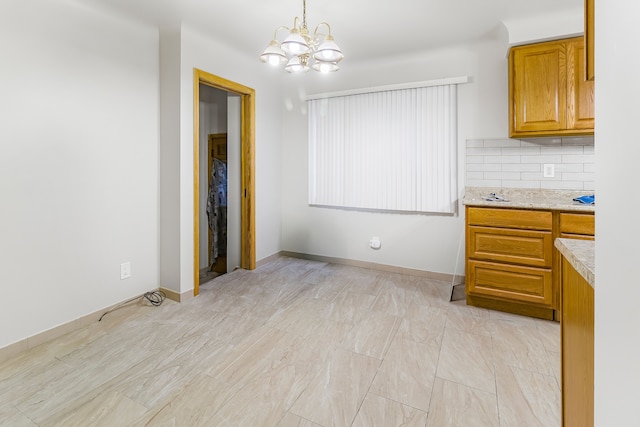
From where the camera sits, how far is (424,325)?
2.53 meters

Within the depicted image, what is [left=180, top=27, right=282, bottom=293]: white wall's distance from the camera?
9.65ft

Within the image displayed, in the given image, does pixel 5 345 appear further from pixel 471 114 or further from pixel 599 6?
pixel 471 114

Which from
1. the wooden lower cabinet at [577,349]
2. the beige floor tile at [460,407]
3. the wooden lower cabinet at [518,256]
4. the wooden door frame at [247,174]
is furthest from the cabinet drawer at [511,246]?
the wooden door frame at [247,174]

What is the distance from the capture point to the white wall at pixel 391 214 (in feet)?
10.8

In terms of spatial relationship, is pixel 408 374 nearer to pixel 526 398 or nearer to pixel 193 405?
pixel 526 398

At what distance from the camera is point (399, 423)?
153 cm

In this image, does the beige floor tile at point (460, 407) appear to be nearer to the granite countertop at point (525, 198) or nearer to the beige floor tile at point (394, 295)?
the beige floor tile at point (394, 295)

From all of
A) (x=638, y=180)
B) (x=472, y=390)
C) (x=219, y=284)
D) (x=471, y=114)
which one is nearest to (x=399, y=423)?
(x=472, y=390)

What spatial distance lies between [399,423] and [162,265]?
2.46 metres

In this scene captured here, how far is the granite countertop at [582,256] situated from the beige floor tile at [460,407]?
0.92 m

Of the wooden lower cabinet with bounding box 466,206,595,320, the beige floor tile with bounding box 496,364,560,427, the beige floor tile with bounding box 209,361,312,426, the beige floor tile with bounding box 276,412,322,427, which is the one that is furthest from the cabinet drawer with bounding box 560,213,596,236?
the beige floor tile with bounding box 276,412,322,427

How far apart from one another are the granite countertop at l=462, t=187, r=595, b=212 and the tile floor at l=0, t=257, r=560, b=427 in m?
0.92

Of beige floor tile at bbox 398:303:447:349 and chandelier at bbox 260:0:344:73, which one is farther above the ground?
chandelier at bbox 260:0:344:73

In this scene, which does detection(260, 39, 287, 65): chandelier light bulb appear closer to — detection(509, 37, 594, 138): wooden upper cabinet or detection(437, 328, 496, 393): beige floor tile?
detection(509, 37, 594, 138): wooden upper cabinet
